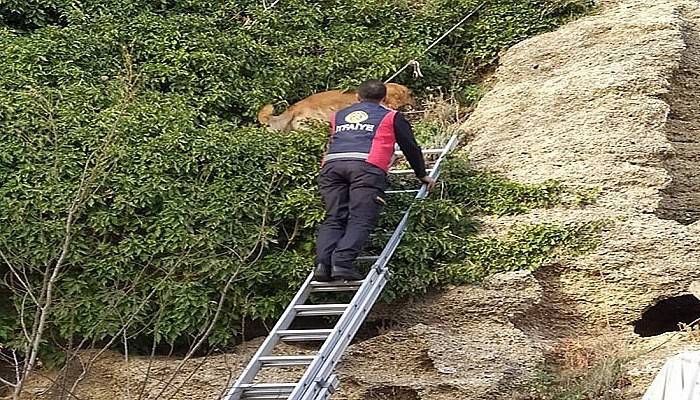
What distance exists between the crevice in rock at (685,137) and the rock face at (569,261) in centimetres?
1

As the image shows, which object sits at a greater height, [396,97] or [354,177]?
[354,177]

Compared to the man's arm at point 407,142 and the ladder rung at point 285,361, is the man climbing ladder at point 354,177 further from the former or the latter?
the ladder rung at point 285,361

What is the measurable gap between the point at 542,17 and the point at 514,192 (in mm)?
3784

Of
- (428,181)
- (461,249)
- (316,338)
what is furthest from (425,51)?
(316,338)

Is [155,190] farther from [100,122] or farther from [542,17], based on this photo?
[542,17]

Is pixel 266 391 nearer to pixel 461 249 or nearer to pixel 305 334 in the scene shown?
pixel 305 334

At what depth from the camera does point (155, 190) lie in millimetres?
7562

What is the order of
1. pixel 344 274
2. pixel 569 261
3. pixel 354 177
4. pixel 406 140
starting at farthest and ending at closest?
pixel 569 261
pixel 406 140
pixel 354 177
pixel 344 274

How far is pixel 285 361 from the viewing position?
6117 mm

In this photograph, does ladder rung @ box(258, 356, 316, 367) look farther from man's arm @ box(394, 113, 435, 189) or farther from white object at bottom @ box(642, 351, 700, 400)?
white object at bottom @ box(642, 351, 700, 400)

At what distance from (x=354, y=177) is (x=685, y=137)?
12.9 feet

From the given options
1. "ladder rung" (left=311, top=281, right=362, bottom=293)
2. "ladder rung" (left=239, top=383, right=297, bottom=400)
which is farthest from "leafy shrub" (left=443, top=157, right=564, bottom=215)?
"ladder rung" (left=239, top=383, right=297, bottom=400)

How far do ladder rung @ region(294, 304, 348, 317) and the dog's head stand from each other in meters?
3.79

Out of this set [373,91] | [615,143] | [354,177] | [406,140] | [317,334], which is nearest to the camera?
[317,334]
